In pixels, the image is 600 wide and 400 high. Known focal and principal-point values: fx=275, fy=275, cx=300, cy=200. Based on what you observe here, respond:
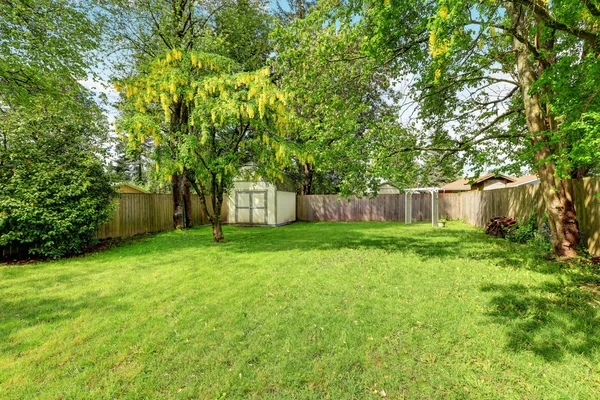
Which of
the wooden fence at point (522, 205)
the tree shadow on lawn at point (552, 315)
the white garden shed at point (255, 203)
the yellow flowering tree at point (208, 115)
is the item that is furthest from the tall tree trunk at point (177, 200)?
the wooden fence at point (522, 205)

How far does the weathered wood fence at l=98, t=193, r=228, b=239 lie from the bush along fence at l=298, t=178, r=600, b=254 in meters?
8.02

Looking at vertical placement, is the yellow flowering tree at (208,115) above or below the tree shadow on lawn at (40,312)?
above

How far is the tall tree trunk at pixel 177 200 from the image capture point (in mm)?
12570

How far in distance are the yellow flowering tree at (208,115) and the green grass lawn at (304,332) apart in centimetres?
343

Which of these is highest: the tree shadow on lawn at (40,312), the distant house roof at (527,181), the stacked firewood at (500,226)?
the distant house roof at (527,181)

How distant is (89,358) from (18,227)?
6.00 m

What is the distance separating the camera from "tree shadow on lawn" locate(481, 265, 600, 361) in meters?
2.64

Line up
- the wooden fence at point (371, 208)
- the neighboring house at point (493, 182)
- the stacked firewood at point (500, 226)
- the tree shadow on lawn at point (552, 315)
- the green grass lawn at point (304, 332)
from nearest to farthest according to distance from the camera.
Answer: the green grass lawn at point (304, 332)
the tree shadow on lawn at point (552, 315)
the stacked firewood at point (500, 226)
the wooden fence at point (371, 208)
the neighboring house at point (493, 182)

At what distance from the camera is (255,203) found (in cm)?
1484

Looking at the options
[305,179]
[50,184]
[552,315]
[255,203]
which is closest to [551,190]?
[552,315]

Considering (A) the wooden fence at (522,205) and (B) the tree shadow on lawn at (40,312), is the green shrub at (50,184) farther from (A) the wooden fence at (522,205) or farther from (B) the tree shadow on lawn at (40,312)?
(A) the wooden fence at (522,205)

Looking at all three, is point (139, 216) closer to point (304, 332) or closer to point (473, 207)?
point (304, 332)

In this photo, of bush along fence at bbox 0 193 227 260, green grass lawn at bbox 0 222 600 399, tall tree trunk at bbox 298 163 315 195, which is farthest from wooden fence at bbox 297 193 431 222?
green grass lawn at bbox 0 222 600 399

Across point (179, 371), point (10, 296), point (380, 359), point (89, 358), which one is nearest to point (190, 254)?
point (10, 296)
